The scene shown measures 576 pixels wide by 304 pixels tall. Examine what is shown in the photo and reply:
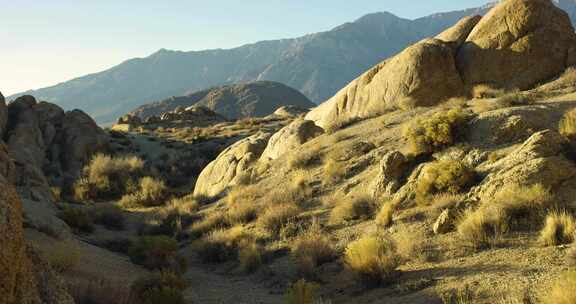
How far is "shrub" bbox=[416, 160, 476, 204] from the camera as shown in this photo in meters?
11.4

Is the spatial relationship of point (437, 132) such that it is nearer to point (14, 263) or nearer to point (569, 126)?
point (569, 126)

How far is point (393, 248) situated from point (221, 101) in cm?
13285

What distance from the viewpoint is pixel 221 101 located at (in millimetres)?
139750

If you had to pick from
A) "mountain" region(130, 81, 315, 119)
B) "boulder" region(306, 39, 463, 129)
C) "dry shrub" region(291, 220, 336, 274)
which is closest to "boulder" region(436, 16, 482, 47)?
"boulder" region(306, 39, 463, 129)

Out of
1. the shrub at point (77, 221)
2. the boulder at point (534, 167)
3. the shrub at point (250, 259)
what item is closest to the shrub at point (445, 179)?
the boulder at point (534, 167)

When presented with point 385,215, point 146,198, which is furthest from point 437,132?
point 146,198

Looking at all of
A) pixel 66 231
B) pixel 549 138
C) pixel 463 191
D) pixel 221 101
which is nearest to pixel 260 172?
pixel 66 231

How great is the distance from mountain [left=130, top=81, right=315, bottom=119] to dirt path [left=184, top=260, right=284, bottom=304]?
119116mm

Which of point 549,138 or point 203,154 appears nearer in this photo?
point 549,138

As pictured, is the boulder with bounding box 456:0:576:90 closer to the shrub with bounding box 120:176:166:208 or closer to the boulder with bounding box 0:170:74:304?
the shrub with bounding box 120:176:166:208

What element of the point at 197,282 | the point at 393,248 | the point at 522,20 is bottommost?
the point at 197,282

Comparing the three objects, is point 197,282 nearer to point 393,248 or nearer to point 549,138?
point 393,248

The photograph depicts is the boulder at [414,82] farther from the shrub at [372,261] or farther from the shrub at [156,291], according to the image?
the shrub at [156,291]

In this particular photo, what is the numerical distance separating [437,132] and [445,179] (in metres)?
2.73
